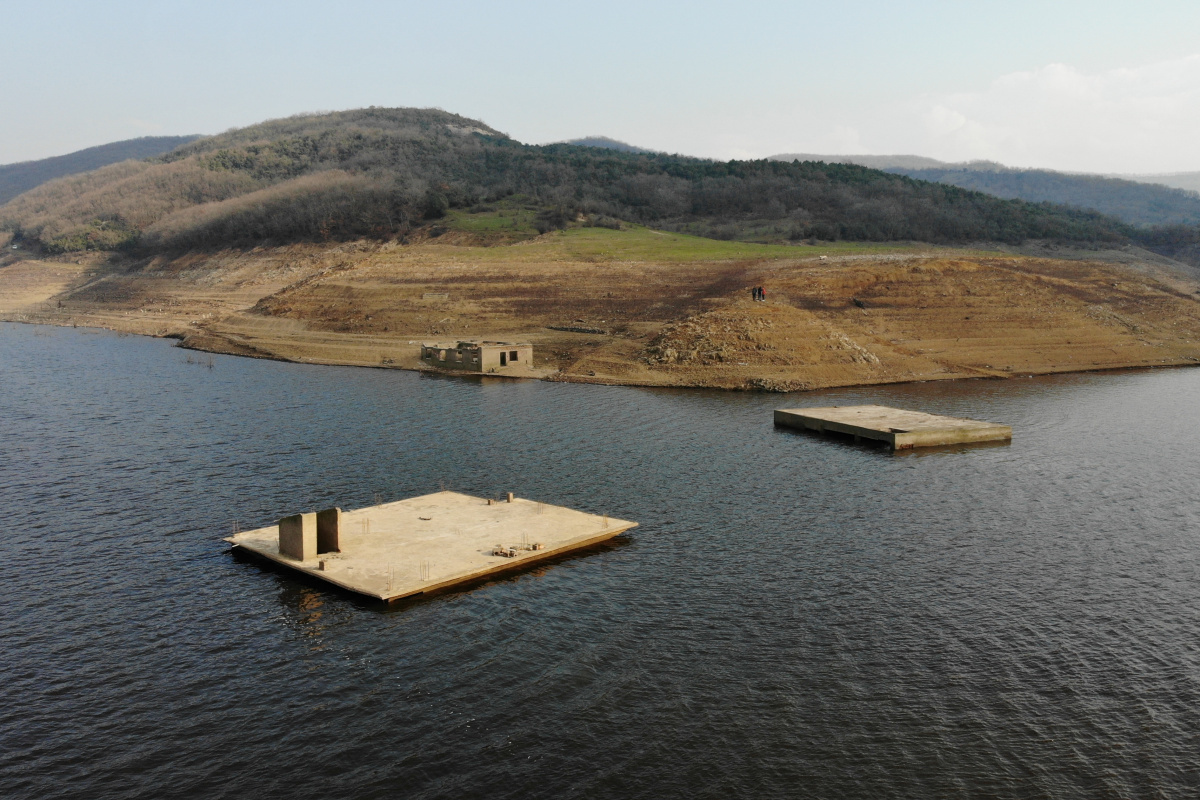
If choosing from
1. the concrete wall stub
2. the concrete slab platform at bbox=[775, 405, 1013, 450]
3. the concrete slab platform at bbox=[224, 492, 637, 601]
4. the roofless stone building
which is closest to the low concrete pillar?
the concrete slab platform at bbox=[224, 492, 637, 601]

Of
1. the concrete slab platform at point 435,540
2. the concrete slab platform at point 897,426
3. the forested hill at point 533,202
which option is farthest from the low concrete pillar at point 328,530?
the forested hill at point 533,202

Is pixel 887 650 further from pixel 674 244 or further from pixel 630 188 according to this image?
pixel 630 188

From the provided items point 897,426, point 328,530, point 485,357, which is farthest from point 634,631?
point 485,357

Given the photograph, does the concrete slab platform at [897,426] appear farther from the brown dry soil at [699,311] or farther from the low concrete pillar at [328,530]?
the low concrete pillar at [328,530]

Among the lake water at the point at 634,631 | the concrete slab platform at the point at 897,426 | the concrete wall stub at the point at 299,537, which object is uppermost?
the concrete slab platform at the point at 897,426

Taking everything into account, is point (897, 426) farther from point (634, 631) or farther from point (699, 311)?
point (699, 311)

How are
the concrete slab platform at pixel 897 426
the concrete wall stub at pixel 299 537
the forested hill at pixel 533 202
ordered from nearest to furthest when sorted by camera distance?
the concrete wall stub at pixel 299 537 < the concrete slab platform at pixel 897 426 < the forested hill at pixel 533 202

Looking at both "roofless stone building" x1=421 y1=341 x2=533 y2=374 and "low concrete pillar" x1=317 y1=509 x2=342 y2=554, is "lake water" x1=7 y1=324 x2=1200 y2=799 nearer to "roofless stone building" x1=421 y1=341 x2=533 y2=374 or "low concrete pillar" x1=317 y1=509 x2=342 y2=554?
"low concrete pillar" x1=317 y1=509 x2=342 y2=554

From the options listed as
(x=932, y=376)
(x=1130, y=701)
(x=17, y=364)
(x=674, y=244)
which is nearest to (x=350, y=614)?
(x=1130, y=701)
